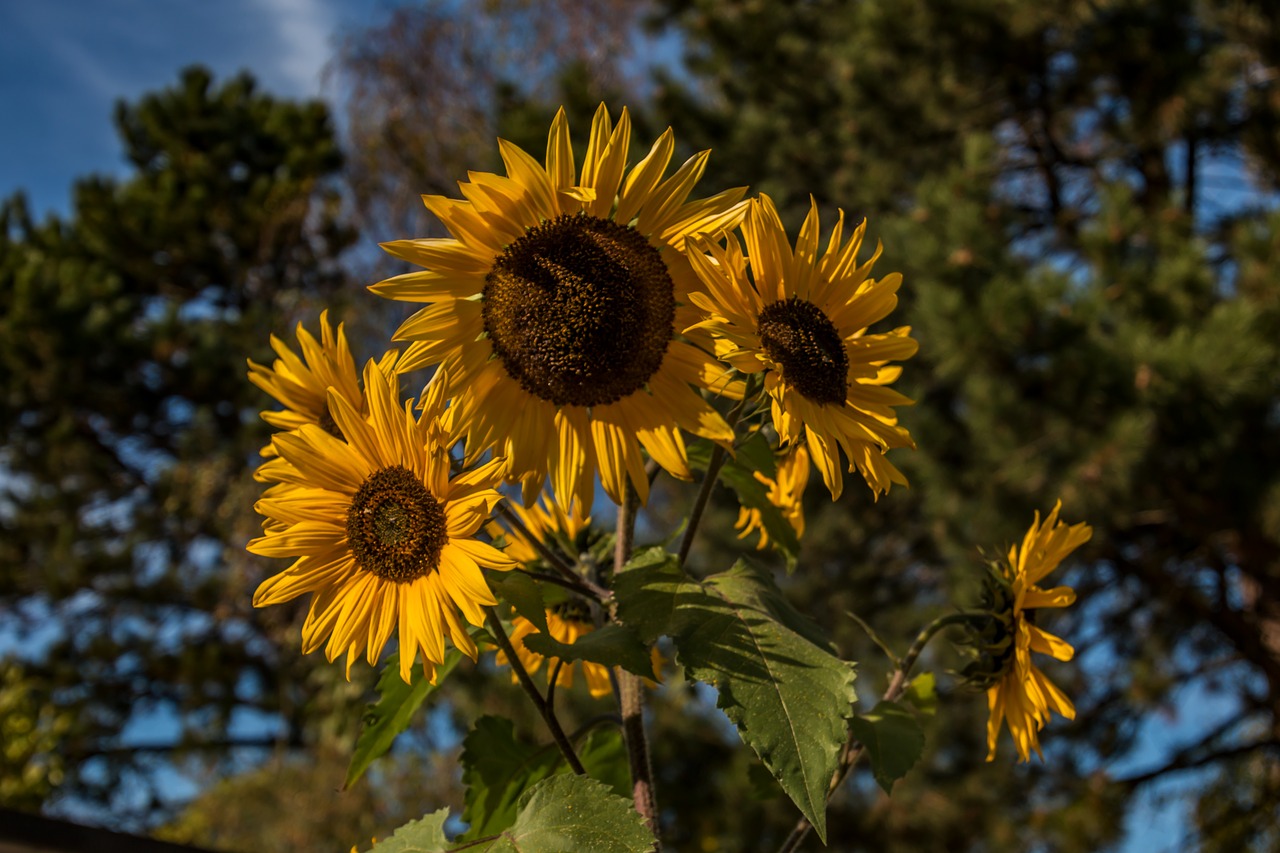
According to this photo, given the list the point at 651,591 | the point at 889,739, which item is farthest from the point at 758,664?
the point at 889,739

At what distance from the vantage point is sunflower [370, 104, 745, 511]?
24.9 inches

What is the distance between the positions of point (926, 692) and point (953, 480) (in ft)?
10.3

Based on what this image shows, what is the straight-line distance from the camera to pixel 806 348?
654 mm

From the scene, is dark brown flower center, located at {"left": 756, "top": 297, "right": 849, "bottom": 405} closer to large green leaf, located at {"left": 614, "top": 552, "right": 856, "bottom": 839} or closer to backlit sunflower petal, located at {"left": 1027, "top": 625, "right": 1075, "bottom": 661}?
large green leaf, located at {"left": 614, "top": 552, "right": 856, "bottom": 839}

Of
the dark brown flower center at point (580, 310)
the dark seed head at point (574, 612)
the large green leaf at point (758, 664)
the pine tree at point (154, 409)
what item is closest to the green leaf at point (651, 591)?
the large green leaf at point (758, 664)

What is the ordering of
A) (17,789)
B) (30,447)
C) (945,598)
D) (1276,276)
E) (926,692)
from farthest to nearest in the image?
(30,447), (945,598), (1276,276), (17,789), (926,692)

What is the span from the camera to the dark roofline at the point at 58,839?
39 centimetres

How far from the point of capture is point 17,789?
3367 millimetres

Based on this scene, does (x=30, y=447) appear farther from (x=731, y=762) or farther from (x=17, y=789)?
(x=731, y=762)

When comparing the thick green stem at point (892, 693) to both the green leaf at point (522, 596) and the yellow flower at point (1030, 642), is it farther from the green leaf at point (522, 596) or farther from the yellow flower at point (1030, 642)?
the green leaf at point (522, 596)

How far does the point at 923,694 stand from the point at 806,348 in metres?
0.38

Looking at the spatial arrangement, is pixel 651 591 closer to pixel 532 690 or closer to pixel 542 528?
pixel 532 690

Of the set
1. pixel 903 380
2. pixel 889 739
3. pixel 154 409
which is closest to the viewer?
pixel 889 739

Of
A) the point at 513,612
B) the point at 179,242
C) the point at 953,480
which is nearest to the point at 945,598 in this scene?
the point at 953,480
